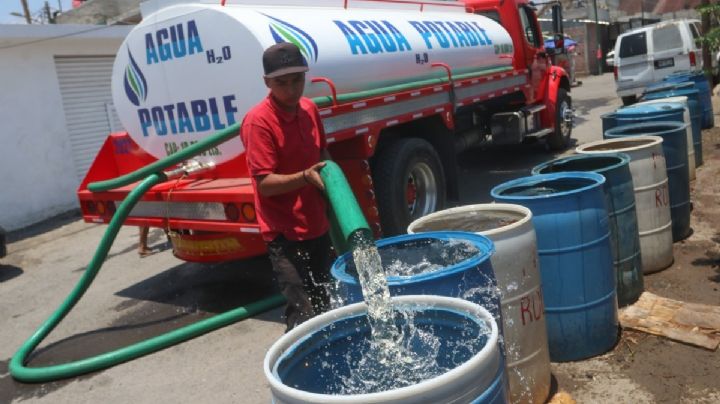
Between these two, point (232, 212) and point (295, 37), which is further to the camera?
point (295, 37)

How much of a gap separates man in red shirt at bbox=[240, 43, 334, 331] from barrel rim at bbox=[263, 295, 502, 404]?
1.16 meters

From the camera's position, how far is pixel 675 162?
17.8ft

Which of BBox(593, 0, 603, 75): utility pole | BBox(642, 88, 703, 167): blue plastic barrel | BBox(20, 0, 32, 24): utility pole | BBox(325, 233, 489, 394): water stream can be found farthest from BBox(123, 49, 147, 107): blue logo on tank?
BBox(593, 0, 603, 75): utility pole

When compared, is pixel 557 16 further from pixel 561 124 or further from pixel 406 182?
pixel 406 182

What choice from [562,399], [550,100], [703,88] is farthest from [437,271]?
[703,88]

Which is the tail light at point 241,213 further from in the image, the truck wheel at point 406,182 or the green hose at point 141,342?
the truck wheel at point 406,182

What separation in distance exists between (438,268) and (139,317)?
4060 mm

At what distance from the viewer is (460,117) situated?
871 centimetres

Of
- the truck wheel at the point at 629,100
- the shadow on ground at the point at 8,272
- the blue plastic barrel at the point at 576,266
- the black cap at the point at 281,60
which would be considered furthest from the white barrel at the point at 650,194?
the truck wheel at the point at 629,100

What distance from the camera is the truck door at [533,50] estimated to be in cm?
979

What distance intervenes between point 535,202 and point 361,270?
1474 mm

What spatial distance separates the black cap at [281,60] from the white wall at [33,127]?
32.0 ft

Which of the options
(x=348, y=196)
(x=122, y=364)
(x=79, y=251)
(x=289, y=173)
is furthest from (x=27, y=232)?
(x=348, y=196)

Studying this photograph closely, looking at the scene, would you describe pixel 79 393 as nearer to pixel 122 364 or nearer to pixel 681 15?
pixel 122 364
